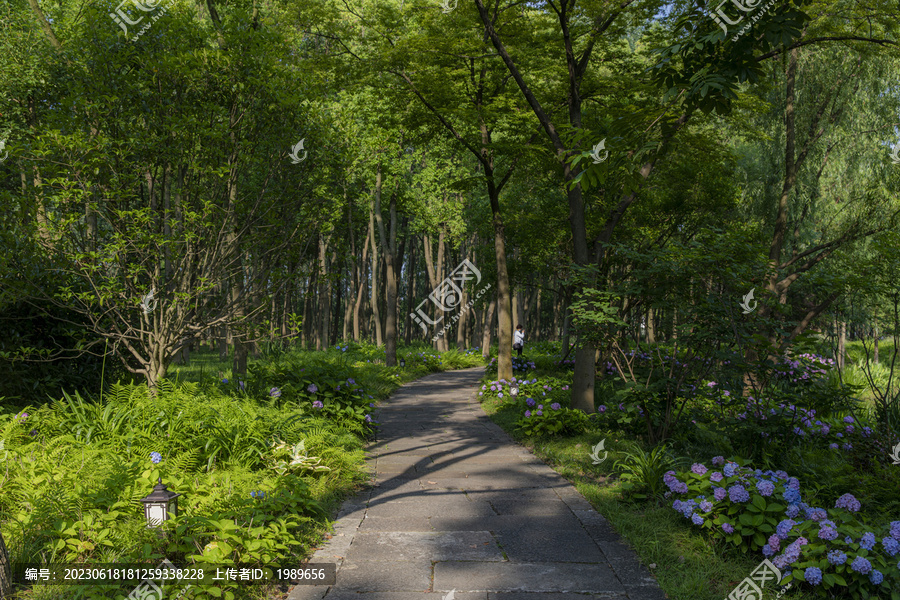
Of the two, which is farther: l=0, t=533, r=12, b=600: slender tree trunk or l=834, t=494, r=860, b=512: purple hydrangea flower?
l=834, t=494, r=860, b=512: purple hydrangea flower

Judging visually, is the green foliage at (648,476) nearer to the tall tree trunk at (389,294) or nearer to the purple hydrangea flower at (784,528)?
the purple hydrangea flower at (784,528)

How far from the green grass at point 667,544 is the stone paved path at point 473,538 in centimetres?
11

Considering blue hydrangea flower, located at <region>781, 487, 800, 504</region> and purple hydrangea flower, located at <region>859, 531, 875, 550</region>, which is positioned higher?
blue hydrangea flower, located at <region>781, 487, 800, 504</region>

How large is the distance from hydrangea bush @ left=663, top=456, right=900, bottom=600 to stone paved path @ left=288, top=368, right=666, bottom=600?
69 cm

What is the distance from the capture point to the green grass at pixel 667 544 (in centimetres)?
347

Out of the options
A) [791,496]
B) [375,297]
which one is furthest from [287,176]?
[375,297]

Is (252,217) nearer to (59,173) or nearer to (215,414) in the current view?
(59,173)

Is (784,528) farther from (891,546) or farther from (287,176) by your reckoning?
(287,176)

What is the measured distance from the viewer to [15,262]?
5.80 metres

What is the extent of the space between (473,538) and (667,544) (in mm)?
1415

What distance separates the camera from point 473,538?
437 centimetres

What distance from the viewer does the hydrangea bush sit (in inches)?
126

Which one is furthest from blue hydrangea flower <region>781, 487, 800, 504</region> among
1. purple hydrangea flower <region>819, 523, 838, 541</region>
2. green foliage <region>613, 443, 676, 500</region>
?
green foliage <region>613, 443, 676, 500</region>

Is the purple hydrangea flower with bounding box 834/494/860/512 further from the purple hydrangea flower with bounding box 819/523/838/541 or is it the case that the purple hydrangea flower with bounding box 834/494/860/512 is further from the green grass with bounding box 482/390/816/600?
the green grass with bounding box 482/390/816/600
